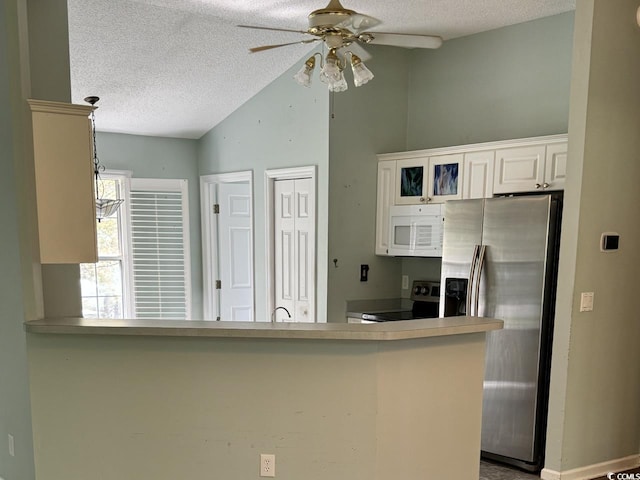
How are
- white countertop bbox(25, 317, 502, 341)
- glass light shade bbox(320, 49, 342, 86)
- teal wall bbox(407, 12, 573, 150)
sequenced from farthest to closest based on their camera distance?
1. teal wall bbox(407, 12, 573, 150)
2. glass light shade bbox(320, 49, 342, 86)
3. white countertop bbox(25, 317, 502, 341)

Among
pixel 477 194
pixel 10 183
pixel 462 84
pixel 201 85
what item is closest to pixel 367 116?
pixel 462 84

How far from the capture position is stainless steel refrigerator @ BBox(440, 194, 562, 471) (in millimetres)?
3172

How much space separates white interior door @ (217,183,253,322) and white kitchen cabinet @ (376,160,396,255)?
1572 millimetres

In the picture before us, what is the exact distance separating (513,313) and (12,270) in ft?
9.48

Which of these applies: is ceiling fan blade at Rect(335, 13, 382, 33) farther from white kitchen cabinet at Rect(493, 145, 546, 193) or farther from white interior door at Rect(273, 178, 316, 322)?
white interior door at Rect(273, 178, 316, 322)

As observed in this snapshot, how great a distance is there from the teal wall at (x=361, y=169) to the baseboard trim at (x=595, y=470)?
1889mm

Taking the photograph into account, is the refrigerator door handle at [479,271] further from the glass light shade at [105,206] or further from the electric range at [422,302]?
the glass light shade at [105,206]

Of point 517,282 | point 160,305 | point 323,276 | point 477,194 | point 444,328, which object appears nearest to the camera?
point 444,328

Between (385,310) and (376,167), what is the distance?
1.26 meters

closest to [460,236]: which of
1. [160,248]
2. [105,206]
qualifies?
[105,206]

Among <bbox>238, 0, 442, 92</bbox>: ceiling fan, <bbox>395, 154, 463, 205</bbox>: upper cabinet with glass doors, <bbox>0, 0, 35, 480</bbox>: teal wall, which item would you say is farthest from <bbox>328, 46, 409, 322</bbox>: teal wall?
<bbox>0, 0, 35, 480</bbox>: teal wall

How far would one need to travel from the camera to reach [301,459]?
2.37 m

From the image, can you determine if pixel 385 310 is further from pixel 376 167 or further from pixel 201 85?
pixel 201 85

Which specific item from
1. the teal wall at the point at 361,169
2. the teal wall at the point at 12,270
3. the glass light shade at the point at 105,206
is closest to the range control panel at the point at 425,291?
the teal wall at the point at 361,169
